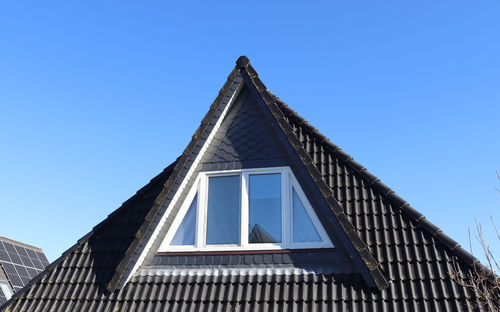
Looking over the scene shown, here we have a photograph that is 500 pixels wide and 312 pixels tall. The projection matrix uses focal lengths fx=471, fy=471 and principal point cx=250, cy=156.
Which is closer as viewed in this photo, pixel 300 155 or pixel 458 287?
pixel 458 287

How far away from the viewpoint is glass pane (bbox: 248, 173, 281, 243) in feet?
25.4

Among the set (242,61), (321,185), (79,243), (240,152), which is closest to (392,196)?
(321,185)

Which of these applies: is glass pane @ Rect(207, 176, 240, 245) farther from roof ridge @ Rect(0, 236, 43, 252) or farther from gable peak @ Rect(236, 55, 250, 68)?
roof ridge @ Rect(0, 236, 43, 252)

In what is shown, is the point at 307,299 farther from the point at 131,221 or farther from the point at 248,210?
the point at 131,221

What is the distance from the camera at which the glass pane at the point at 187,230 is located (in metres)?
8.08

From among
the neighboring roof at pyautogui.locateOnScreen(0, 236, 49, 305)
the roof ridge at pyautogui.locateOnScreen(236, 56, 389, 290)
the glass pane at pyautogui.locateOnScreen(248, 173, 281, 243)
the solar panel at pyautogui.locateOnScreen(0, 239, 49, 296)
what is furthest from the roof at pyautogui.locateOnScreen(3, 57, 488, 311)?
the solar panel at pyautogui.locateOnScreen(0, 239, 49, 296)

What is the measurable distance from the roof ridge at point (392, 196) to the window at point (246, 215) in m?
1.23

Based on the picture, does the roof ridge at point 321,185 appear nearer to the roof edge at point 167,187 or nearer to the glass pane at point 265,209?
the roof edge at point 167,187

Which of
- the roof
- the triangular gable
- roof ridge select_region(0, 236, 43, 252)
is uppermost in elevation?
roof ridge select_region(0, 236, 43, 252)

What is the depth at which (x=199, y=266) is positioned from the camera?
25.4 feet

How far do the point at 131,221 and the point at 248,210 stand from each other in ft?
7.87

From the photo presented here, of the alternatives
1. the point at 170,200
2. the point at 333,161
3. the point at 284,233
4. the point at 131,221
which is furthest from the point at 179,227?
the point at 333,161

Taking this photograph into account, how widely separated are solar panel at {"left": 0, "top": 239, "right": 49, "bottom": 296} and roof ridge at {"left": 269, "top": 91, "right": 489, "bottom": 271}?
18.4 metres

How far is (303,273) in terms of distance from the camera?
23.6ft
